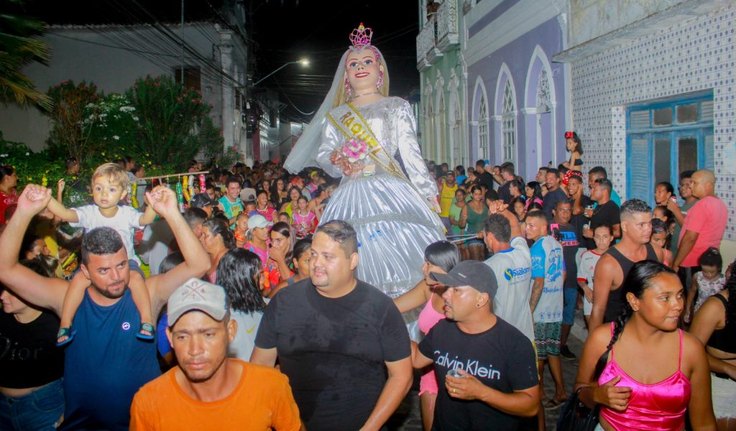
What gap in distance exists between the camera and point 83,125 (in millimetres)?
18188

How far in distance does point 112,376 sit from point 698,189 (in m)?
6.44

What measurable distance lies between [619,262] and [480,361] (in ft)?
6.86

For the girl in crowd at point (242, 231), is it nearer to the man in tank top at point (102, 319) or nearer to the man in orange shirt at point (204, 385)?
the man in tank top at point (102, 319)

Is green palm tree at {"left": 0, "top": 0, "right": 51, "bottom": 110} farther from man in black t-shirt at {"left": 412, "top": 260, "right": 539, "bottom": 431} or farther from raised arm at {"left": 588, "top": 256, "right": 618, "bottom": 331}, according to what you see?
man in black t-shirt at {"left": 412, "top": 260, "right": 539, "bottom": 431}

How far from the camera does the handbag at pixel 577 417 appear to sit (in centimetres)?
367

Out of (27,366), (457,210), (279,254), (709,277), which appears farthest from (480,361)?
(457,210)

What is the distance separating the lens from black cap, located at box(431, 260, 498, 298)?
3.62 metres

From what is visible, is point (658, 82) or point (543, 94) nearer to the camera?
point (658, 82)

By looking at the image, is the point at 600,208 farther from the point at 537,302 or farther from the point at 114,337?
the point at 114,337

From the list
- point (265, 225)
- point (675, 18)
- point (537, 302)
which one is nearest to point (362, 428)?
point (537, 302)

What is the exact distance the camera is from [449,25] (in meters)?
22.7

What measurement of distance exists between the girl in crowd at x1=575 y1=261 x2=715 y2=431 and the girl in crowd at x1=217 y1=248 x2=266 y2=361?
210cm

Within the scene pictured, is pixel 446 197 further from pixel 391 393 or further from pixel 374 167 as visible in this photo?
pixel 391 393

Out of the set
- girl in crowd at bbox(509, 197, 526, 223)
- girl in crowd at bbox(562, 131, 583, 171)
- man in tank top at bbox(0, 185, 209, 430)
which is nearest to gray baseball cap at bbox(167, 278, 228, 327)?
man in tank top at bbox(0, 185, 209, 430)
